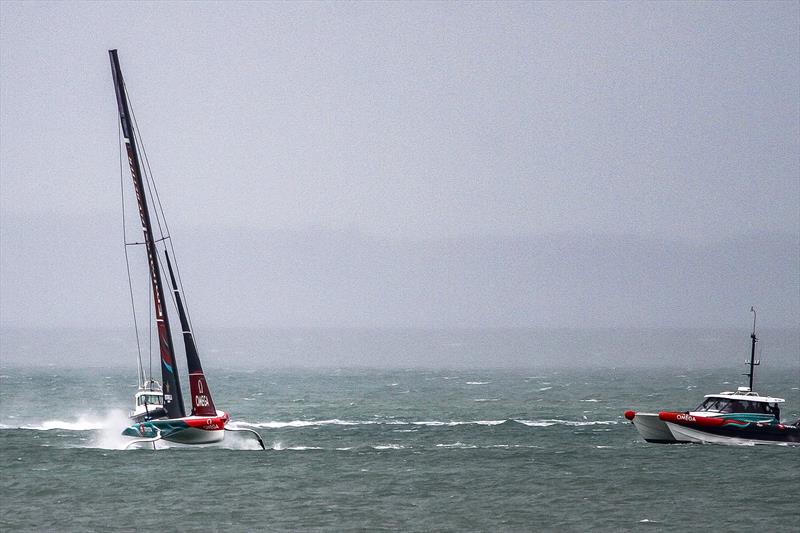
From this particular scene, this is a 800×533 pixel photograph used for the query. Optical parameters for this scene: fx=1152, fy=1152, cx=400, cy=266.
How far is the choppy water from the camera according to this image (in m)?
40.9

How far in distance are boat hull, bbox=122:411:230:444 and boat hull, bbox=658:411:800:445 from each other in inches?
901

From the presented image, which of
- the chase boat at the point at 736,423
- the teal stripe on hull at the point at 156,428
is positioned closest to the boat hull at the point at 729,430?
the chase boat at the point at 736,423

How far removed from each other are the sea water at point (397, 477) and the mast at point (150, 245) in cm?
278

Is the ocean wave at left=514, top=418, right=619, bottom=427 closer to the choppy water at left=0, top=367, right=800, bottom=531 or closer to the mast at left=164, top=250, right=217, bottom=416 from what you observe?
the choppy water at left=0, top=367, right=800, bottom=531

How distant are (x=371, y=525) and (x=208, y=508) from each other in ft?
22.6

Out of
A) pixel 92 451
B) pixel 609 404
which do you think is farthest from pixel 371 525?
pixel 609 404

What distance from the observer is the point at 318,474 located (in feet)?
168

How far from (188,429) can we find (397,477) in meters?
11.4

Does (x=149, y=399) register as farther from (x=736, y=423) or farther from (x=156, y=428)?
(x=736, y=423)

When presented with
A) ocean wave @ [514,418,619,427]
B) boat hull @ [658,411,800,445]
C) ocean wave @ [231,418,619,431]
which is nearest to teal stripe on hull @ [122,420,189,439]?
ocean wave @ [231,418,619,431]

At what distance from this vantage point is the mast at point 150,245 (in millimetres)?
57562

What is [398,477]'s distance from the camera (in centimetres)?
5072

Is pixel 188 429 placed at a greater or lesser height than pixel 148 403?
lesser

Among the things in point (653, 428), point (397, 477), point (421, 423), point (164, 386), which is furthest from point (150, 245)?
point (653, 428)
